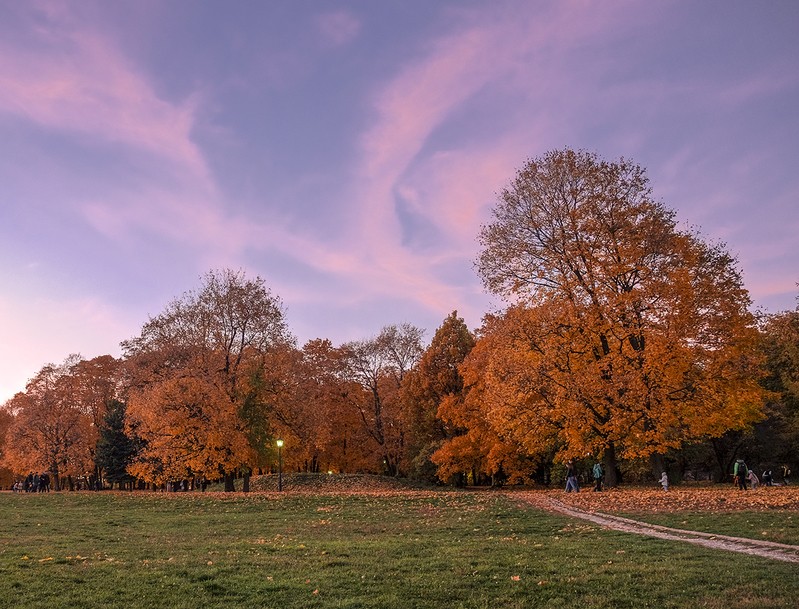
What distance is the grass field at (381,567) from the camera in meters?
8.27

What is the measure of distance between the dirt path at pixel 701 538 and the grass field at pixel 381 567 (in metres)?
0.65

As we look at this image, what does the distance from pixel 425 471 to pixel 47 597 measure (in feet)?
148

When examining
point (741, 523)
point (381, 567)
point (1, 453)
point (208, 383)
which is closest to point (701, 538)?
point (741, 523)

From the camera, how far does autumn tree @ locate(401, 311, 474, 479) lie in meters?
50.8

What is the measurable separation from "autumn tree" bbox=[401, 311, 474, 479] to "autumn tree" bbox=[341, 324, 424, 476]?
8048 mm

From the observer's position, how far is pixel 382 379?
61.3 meters

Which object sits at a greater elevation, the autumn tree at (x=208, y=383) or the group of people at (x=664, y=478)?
the autumn tree at (x=208, y=383)

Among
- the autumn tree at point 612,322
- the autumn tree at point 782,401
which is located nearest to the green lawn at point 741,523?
the autumn tree at point 612,322

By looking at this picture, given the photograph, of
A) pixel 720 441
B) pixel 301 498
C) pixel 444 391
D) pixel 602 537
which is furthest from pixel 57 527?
pixel 720 441

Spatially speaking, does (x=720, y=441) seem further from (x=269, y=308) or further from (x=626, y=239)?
(x=269, y=308)

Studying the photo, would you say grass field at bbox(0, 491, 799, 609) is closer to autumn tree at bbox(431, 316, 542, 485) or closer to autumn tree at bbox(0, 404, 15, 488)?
autumn tree at bbox(431, 316, 542, 485)

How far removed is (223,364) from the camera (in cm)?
3947

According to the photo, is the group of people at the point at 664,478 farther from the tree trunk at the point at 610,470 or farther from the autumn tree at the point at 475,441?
the autumn tree at the point at 475,441

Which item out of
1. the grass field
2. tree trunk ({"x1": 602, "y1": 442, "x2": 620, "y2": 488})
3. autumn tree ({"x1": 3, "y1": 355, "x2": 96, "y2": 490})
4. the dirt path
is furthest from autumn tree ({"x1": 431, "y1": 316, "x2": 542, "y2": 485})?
autumn tree ({"x1": 3, "y1": 355, "x2": 96, "y2": 490})
